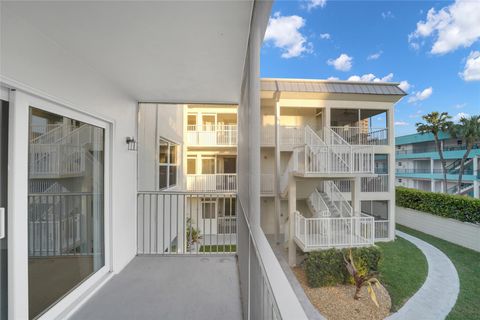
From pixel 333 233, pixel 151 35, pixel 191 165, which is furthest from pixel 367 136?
pixel 151 35

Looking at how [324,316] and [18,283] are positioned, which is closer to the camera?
[18,283]

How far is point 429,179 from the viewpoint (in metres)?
11.9

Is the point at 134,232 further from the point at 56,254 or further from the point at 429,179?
the point at 429,179

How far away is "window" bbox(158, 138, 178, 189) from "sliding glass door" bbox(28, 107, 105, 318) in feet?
7.35

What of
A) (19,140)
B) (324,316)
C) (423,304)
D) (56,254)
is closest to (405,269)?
(423,304)

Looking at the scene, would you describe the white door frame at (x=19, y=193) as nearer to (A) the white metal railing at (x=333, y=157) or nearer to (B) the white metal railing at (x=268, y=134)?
(A) the white metal railing at (x=333, y=157)

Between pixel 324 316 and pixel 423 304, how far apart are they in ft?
7.02

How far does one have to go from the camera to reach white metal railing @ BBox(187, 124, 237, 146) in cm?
853

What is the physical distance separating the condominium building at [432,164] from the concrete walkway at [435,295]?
5029mm

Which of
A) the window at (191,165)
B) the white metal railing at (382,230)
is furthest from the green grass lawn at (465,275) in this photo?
the window at (191,165)

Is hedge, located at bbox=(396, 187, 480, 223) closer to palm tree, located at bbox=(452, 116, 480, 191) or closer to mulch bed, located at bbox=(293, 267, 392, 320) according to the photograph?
palm tree, located at bbox=(452, 116, 480, 191)

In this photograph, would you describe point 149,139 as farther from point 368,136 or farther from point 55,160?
point 368,136

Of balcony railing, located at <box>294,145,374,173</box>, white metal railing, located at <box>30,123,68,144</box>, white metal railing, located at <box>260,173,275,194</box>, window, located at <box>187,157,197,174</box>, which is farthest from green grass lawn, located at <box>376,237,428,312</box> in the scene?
window, located at <box>187,157,197,174</box>

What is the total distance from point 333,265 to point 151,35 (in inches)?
212
